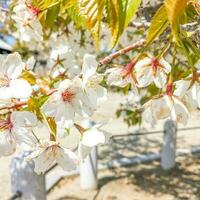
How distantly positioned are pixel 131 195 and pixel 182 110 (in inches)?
168

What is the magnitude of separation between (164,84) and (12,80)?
1.17ft

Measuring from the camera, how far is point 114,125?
10.2 m

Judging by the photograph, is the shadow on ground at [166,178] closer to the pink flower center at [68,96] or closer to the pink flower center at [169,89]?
the pink flower center at [169,89]

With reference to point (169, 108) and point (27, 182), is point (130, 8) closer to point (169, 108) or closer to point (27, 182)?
point (169, 108)

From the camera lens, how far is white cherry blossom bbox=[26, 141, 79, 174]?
40.7 inches

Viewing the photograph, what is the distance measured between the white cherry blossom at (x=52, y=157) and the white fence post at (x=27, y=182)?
2102 millimetres

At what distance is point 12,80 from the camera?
94cm

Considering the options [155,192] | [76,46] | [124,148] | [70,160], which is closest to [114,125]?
[124,148]

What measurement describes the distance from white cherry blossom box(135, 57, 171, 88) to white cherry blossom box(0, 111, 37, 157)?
0.27 m

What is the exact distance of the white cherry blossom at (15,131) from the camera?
0.91 meters

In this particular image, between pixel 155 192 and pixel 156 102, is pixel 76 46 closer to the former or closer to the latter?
pixel 156 102

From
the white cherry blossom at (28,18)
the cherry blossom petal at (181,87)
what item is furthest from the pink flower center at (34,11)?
the cherry blossom petal at (181,87)

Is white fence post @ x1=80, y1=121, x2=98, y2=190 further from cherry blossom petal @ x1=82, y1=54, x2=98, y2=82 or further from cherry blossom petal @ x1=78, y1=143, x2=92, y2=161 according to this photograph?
cherry blossom petal @ x1=82, y1=54, x2=98, y2=82

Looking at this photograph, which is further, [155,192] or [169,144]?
[169,144]
